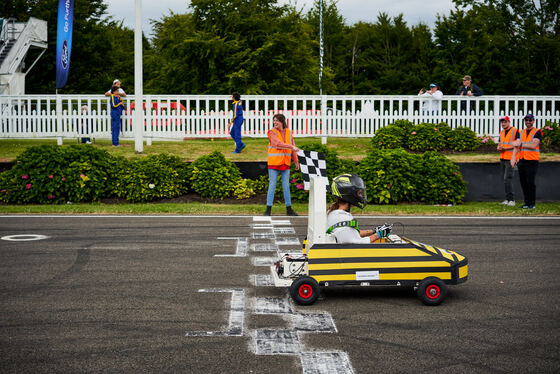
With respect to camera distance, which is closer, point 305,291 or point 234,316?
point 234,316

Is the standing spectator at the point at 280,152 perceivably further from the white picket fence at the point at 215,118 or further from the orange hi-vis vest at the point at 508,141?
the white picket fence at the point at 215,118

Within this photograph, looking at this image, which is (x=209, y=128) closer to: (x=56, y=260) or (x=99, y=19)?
(x=56, y=260)

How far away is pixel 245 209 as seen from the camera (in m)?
14.1

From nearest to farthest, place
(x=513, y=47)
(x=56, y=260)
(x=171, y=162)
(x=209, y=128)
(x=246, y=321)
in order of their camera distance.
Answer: (x=246, y=321), (x=56, y=260), (x=171, y=162), (x=209, y=128), (x=513, y=47)

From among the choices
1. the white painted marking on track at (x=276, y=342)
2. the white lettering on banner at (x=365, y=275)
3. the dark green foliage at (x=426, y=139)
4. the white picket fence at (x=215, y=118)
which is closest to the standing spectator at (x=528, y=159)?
the dark green foliage at (x=426, y=139)

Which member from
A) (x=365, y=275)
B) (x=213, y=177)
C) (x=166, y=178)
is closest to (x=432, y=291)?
(x=365, y=275)

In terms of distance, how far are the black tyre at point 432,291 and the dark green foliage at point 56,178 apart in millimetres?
10052

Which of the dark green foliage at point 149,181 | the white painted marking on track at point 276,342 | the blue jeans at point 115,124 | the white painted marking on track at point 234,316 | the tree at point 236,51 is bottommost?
the white painted marking on track at point 276,342

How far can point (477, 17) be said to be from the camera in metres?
54.3

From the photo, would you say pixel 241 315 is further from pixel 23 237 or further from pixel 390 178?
pixel 390 178

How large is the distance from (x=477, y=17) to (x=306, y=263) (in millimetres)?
51955

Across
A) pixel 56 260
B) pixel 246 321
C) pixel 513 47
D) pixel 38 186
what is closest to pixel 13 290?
pixel 56 260

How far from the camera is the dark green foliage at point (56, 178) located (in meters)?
14.9

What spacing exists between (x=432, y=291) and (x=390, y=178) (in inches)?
336
